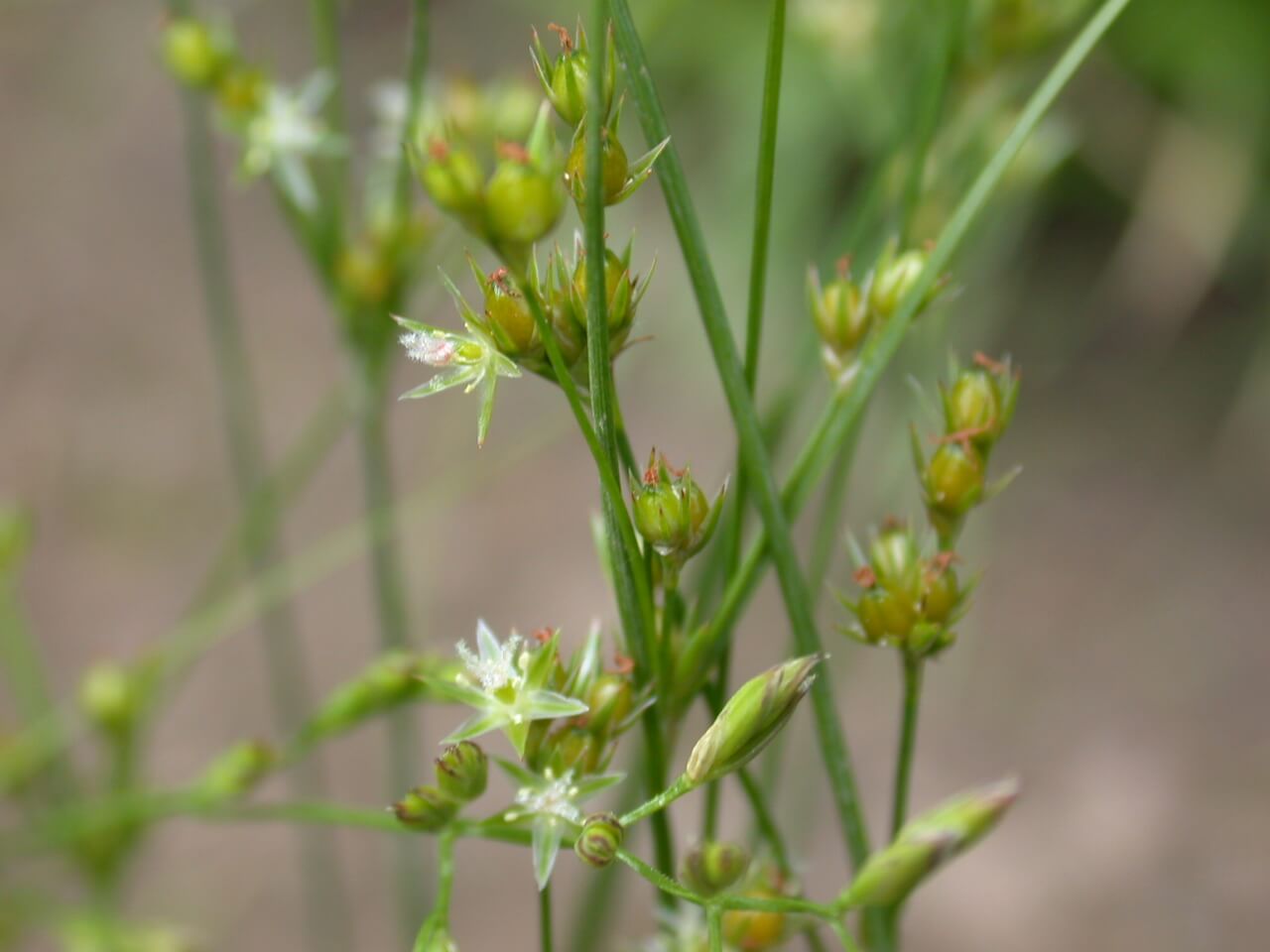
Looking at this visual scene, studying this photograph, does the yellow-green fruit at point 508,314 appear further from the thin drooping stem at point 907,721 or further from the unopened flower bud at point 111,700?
the unopened flower bud at point 111,700

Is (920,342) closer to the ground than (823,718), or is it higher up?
higher up

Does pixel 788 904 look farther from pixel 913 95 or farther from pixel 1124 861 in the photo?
pixel 1124 861

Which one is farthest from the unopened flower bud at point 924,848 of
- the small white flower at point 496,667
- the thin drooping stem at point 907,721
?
the small white flower at point 496,667

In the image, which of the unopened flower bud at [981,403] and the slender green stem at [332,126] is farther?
the slender green stem at [332,126]

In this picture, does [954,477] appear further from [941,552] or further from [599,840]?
[599,840]

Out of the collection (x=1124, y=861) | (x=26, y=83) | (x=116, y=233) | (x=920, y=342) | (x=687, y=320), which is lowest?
(x=1124, y=861)

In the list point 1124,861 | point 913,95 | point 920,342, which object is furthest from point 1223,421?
point 913,95
